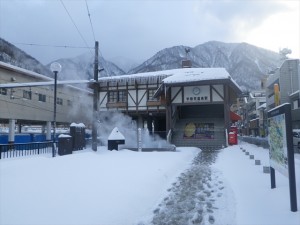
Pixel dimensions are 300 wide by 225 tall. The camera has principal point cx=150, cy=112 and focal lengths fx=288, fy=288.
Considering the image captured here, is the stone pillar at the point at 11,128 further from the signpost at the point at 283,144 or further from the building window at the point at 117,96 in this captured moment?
the signpost at the point at 283,144

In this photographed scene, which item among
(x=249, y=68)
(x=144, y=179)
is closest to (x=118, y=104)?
(x=144, y=179)

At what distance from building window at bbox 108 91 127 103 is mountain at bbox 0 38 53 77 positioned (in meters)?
9.26

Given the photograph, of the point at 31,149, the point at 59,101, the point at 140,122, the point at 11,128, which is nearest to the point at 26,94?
the point at 11,128

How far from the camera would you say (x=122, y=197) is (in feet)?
20.2

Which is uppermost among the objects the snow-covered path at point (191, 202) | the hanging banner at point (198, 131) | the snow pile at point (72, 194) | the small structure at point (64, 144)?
the hanging banner at point (198, 131)

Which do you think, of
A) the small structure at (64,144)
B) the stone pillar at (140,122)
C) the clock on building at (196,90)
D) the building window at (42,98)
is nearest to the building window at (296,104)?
the clock on building at (196,90)

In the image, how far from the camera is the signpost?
512 centimetres

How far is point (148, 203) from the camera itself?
6.28 metres

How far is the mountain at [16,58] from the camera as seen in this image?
27.4 m

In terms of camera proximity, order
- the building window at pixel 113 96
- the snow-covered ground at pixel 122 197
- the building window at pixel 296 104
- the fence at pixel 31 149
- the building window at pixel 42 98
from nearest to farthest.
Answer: the snow-covered ground at pixel 122 197, the fence at pixel 31 149, the building window at pixel 42 98, the building window at pixel 113 96, the building window at pixel 296 104

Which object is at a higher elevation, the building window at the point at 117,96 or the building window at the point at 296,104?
the building window at the point at 117,96

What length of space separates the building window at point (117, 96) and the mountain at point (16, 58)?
926 centimetres

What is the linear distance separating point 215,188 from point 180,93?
19.0 meters

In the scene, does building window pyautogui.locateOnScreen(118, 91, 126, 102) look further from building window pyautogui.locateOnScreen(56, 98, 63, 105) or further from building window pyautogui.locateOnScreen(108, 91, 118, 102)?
building window pyautogui.locateOnScreen(56, 98, 63, 105)
